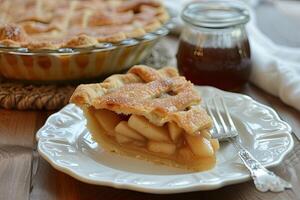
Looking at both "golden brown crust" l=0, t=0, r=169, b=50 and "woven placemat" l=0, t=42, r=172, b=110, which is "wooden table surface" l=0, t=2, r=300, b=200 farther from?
"golden brown crust" l=0, t=0, r=169, b=50

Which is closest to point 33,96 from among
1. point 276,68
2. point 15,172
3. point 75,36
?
point 75,36

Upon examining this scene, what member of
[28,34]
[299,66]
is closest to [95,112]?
[28,34]

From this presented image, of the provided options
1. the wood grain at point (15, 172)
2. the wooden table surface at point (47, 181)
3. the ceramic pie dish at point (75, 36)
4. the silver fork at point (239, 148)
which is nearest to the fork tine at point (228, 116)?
the silver fork at point (239, 148)

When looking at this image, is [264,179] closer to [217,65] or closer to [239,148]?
[239,148]

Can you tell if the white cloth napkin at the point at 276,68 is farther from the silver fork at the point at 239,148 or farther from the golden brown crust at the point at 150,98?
the golden brown crust at the point at 150,98

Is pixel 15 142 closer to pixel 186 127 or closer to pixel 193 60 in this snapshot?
pixel 186 127

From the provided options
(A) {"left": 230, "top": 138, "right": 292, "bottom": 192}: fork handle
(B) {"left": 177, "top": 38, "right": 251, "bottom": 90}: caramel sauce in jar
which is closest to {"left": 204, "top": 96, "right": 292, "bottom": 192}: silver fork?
(A) {"left": 230, "top": 138, "right": 292, "bottom": 192}: fork handle
